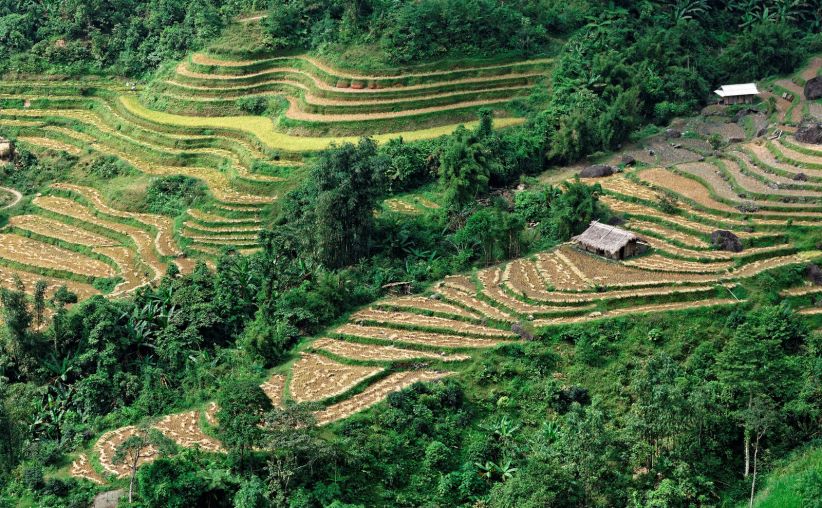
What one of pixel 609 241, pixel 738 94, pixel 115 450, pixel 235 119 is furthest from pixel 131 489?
pixel 738 94

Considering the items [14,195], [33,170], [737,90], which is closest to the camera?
[14,195]

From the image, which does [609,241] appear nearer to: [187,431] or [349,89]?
[187,431]

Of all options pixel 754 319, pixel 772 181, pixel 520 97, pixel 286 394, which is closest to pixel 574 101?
pixel 520 97

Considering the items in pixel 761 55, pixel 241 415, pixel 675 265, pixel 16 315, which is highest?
pixel 761 55

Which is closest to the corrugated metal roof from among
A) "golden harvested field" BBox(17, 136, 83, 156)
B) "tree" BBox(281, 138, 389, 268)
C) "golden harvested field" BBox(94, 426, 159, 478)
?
"tree" BBox(281, 138, 389, 268)

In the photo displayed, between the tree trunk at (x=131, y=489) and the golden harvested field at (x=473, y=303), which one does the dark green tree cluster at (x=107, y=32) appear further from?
the tree trunk at (x=131, y=489)

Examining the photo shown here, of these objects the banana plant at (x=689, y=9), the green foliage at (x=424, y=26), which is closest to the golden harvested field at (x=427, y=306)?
the green foliage at (x=424, y=26)
